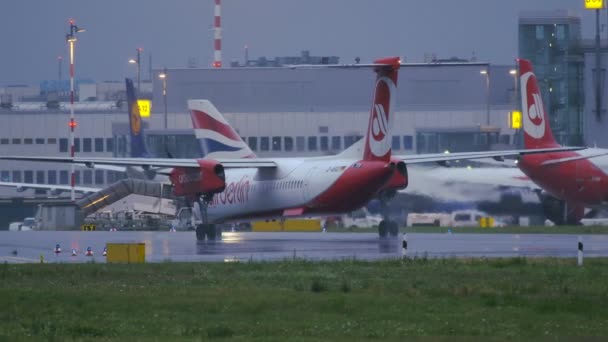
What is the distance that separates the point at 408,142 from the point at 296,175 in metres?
63.2

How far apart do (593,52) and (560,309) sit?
239 feet

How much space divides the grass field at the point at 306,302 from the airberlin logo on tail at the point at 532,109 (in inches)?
1263

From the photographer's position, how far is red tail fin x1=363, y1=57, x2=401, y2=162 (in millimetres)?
51156

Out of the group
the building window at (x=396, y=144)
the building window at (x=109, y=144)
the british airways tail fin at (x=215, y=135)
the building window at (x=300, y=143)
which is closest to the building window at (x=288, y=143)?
the building window at (x=300, y=143)

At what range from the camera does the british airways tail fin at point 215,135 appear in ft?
200

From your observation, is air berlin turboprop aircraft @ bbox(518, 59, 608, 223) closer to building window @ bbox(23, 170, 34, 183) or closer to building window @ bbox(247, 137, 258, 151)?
building window @ bbox(247, 137, 258, 151)

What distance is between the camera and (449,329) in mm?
21297

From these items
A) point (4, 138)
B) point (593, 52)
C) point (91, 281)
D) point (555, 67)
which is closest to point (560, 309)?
point (91, 281)

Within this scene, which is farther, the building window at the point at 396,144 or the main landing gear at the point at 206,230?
the building window at the point at 396,144

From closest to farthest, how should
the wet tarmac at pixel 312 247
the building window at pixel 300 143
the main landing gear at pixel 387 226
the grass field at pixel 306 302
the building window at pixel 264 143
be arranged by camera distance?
the grass field at pixel 306 302 < the wet tarmac at pixel 312 247 < the main landing gear at pixel 387 226 < the building window at pixel 300 143 < the building window at pixel 264 143

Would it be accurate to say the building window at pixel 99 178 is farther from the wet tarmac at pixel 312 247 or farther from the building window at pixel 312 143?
the wet tarmac at pixel 312 247

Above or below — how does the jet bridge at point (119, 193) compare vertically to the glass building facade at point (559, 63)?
below

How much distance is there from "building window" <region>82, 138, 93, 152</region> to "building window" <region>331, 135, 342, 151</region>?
2617 centimetres

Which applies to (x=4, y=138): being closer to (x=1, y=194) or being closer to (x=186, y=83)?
(x=1, y=194)
